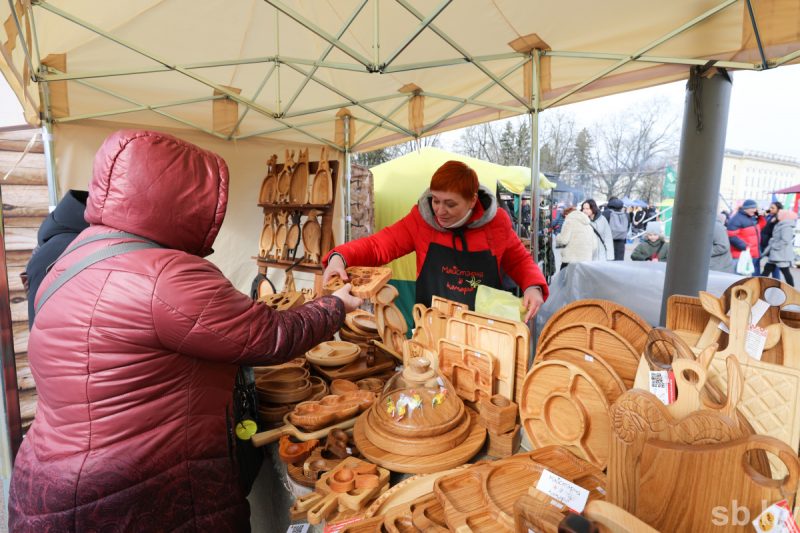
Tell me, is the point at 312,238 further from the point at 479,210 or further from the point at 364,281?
the point at 364,281

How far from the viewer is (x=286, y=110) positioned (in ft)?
12.8

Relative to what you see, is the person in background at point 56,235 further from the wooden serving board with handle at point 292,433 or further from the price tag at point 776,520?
the price tag at point 776,520

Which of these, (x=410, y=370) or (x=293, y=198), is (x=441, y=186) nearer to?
(x=410, y=370)

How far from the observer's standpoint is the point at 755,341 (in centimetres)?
A: 93

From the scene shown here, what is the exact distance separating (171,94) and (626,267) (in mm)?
4833

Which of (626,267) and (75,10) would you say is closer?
(75,10)

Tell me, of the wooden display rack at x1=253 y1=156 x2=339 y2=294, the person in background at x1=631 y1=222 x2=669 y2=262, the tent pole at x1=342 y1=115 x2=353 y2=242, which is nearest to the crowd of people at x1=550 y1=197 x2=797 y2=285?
the person in background at x1=631 y1=222 x2=669 y2=262

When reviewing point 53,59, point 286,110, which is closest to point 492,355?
point 286,110

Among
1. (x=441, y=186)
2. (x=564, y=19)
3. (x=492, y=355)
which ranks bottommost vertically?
(x=492, y=355)

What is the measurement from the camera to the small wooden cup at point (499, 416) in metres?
1.32

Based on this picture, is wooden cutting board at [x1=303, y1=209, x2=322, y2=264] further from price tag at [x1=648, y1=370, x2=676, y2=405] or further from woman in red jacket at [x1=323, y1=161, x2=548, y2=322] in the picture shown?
price tag at [x1=648, y1=370, x2=676, y2=405]

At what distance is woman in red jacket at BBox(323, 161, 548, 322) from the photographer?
7.41 feet

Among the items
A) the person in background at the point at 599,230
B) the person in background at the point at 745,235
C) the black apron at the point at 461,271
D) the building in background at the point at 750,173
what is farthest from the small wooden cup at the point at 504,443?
the building in background at the point at 750,173

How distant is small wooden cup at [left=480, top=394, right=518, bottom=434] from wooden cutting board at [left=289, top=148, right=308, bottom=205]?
3005mm
